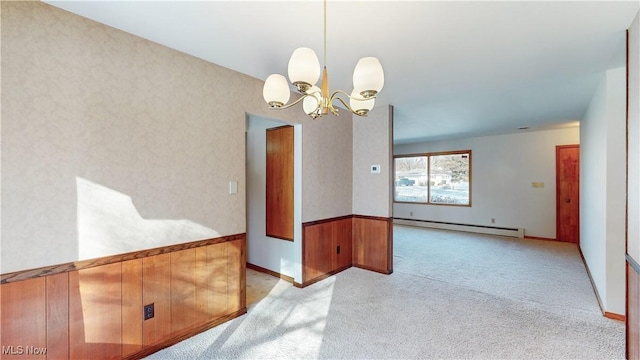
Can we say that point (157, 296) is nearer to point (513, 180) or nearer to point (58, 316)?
point (58, 316)

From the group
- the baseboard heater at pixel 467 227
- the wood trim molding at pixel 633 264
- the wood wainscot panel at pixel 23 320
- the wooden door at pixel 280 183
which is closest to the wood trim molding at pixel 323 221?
the wooden door at pixel 280 183

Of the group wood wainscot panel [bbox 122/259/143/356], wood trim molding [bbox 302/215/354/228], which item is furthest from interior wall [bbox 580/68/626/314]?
wood wainscot panel [bbox 122/259/143/356]

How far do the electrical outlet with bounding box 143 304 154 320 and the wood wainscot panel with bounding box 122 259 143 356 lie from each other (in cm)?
3

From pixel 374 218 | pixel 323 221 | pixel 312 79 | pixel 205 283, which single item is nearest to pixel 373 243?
pixel 374 218

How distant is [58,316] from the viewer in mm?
1773

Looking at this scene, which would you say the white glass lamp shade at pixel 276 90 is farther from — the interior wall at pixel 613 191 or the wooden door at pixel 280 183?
the interior wall at pixel 613 191

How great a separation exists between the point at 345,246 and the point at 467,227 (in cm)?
447

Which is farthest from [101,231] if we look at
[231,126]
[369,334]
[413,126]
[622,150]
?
[413,126]

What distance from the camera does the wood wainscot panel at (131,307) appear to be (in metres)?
2.04

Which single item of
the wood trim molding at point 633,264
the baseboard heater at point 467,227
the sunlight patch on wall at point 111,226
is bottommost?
the baseboard heater at point 467,227

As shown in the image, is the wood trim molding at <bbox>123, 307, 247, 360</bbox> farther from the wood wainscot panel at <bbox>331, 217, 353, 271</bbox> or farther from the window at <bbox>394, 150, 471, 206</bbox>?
the window at <bbox>394, 150, 471, 206</bbox>

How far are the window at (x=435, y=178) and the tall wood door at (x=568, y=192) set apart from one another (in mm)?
1766

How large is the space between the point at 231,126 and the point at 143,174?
91 cm

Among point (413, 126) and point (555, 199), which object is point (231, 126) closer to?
point (413, 126)
